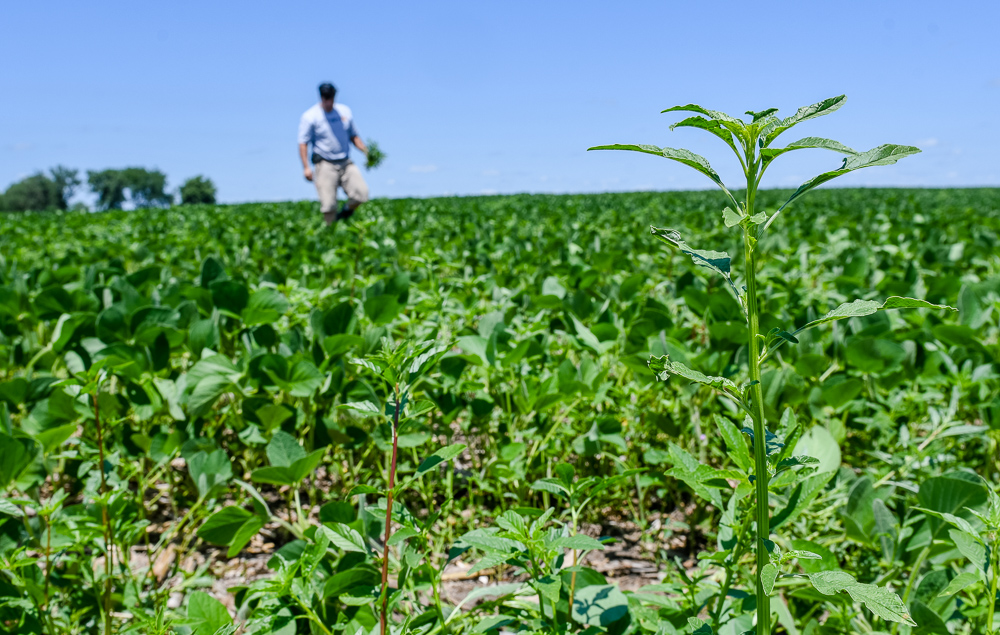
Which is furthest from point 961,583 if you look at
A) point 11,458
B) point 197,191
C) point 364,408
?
point 197,191

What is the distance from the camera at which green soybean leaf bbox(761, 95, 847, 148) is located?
2.41ft

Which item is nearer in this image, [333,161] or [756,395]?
[756,395]

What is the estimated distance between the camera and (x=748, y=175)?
751 mm

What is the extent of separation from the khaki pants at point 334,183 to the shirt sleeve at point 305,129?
11.1 inches

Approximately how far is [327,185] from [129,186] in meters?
89.0

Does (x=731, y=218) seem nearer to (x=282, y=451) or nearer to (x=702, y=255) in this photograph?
(x=702, y=255)

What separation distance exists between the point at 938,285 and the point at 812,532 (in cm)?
170

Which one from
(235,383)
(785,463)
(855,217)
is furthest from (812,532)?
(855,217)

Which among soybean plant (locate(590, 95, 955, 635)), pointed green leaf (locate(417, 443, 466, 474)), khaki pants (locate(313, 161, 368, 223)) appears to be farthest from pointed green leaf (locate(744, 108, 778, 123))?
khaki pants (locate(313, 161, 368, 223))

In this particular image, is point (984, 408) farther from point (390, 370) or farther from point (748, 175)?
point (390, 370)

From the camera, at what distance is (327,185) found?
719 centimetres

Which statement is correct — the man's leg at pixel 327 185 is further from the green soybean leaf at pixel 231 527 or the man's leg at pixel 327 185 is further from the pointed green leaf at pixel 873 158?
the pointed green leaf at pixel 873 158

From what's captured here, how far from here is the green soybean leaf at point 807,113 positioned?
0.74 metres

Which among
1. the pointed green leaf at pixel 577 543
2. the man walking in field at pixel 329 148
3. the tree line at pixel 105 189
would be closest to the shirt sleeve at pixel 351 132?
the man walking in field at pixel 329 148
